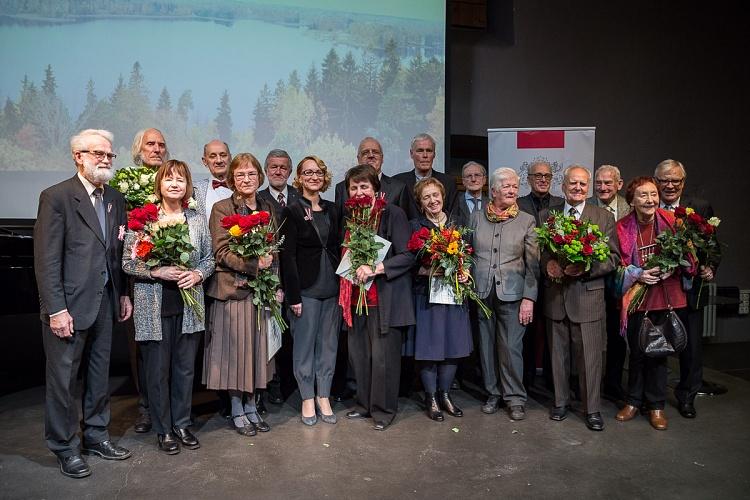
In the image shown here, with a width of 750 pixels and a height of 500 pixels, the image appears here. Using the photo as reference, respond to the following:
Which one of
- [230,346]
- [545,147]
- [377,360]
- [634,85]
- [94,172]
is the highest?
[634,85]

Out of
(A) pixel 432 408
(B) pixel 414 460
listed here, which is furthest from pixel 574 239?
(B) pixel 414 460

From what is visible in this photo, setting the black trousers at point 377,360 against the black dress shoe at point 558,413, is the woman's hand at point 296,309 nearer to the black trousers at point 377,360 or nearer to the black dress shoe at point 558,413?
the black trousers at point 377,360

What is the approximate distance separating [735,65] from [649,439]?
499 cm

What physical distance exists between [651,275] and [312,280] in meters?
2.06

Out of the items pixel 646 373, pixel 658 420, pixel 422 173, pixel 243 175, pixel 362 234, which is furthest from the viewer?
pixel 422 173

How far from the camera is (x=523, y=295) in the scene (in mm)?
4234

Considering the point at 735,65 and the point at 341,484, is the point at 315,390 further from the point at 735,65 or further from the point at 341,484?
the point at 735,65

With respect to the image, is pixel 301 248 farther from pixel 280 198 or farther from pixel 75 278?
pixel 75 278

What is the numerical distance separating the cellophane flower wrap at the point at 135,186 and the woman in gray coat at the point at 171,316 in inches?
7.7

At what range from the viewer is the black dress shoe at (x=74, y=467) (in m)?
3.38

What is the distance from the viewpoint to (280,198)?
467 centimetres

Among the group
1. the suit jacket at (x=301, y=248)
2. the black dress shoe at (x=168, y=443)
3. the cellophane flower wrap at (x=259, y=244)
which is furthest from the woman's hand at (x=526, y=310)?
the black dress shoe at (x=168, y=443)

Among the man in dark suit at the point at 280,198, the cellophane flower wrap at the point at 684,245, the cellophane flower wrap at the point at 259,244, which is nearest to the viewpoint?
the cellophane flower wrap at the point at 259,244

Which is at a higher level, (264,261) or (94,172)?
(94,172)
